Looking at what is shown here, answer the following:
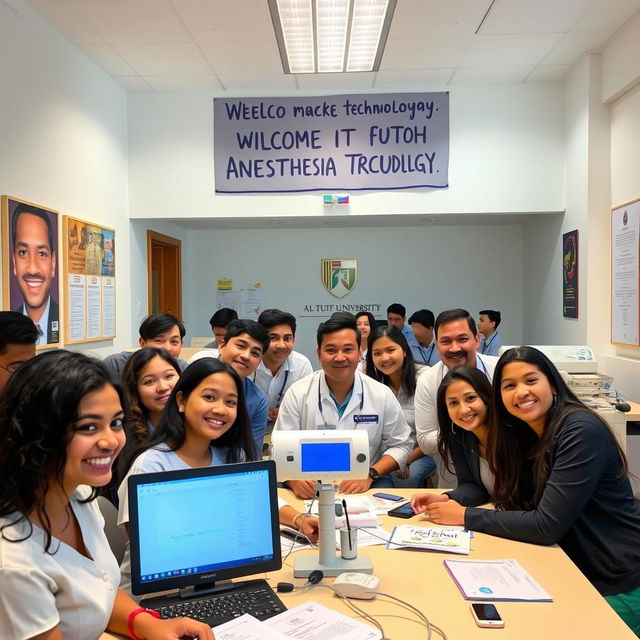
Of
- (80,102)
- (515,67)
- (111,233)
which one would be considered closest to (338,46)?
(515,67)

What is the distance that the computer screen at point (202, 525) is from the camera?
1370 mm

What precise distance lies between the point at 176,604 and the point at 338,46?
3.63 m

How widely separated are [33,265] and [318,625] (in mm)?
2833

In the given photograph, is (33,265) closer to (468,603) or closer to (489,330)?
(468,603)

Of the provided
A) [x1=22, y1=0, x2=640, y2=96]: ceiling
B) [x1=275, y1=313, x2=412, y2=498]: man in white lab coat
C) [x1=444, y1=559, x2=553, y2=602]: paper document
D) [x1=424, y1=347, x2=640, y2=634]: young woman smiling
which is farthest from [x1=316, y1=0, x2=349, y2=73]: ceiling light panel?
[x1=444, y1=559, x2=553, y2=602]: paper document

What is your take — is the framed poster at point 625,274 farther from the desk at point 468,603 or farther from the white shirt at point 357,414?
the desk at point 468,603

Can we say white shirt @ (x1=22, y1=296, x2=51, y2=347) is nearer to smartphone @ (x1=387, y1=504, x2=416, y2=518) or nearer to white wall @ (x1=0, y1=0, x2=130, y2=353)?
white wall @ (x1=0, y1=0, x2=130, y2=353)

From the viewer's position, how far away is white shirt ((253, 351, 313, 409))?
3693 millimetres

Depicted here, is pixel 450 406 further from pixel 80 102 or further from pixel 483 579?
pixel 80 102

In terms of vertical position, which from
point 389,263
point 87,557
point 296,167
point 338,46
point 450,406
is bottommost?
point 87,557

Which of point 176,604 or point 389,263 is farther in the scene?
point 389,263

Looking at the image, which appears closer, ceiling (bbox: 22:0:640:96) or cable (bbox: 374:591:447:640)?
cable (bbox: 374:591:447:640)

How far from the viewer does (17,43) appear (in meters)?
3.23

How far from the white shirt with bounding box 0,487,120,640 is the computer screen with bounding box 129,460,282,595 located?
0.39 feet
